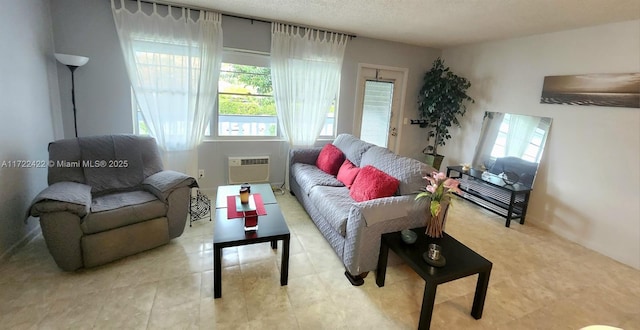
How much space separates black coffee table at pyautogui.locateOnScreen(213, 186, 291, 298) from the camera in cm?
187

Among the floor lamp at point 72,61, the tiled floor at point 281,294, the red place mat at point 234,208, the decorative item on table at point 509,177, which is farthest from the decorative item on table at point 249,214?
the decorative item on table at point 509,177

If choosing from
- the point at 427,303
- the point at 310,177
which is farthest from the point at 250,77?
the point at 427,303

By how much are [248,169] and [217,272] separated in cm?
217

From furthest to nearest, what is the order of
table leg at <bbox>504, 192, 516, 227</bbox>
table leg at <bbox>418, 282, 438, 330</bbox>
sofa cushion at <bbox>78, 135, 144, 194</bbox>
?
table leg at <bbox>504, 192, 516, 227</bbox> → sofa cushion at <bbox>78, 135, 144, 194</bbox> → table leg at <bbox>418, 282, 438, 330</bbox>

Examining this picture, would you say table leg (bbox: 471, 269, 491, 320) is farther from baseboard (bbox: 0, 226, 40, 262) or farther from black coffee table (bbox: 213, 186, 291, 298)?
baseboard (bbox: 0, 226, 40, 262)

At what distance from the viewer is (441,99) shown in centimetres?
438

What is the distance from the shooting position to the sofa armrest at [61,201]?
6.23 feet

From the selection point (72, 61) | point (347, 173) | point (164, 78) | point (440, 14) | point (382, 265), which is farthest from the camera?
point (164, 78)

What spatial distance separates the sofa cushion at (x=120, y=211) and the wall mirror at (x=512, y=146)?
12.9 feet

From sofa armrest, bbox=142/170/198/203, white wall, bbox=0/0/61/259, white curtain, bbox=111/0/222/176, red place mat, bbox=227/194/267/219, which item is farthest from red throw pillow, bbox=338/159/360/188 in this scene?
white wall, bbox=0/0/61/259

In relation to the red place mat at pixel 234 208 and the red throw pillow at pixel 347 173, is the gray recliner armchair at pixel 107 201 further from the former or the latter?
the red throw pillow at pixel 347 173

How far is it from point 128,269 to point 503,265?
10.4ft

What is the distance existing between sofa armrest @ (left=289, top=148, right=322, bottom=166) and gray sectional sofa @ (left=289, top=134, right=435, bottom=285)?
1.89ft

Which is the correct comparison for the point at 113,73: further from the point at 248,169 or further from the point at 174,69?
the point at 248,169
